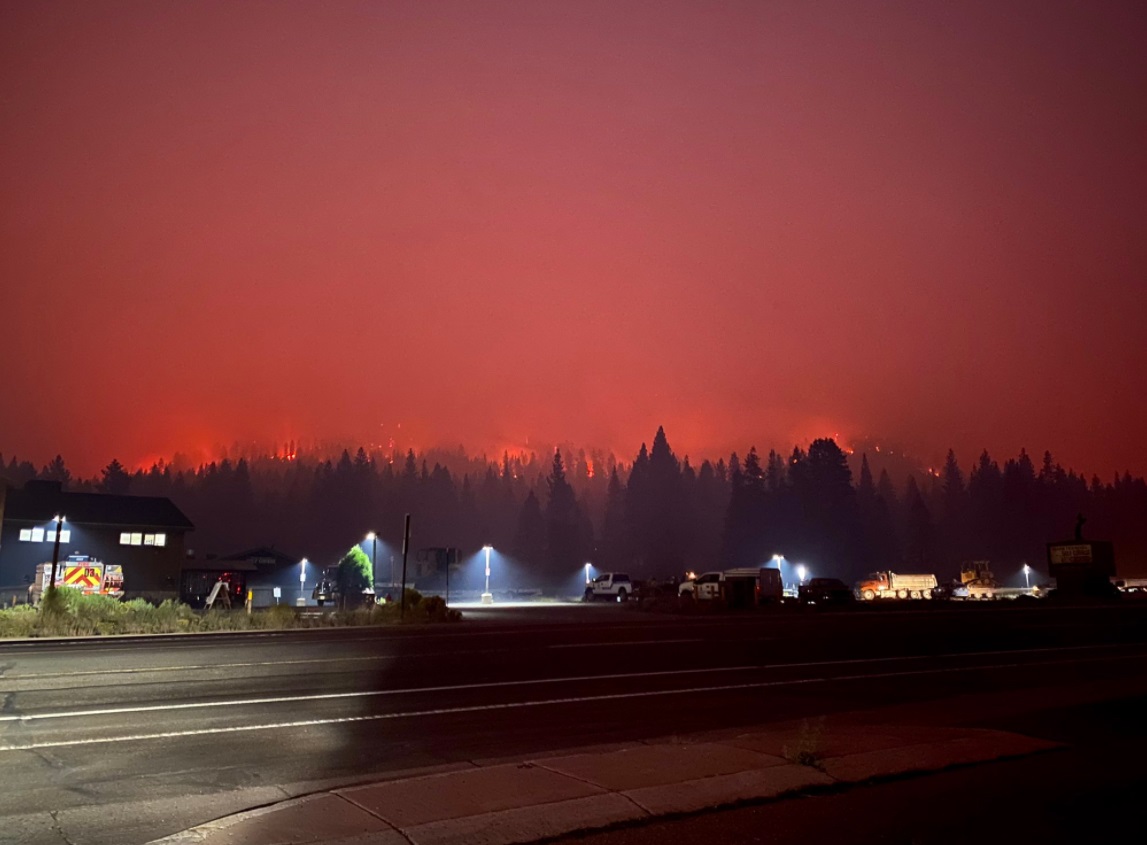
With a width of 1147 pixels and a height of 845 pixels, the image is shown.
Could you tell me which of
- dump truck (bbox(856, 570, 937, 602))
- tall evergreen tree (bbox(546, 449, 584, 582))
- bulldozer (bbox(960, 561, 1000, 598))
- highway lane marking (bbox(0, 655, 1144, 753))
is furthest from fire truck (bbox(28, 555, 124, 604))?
tall evergreen tree (bbox(546, 449, 584, 582))

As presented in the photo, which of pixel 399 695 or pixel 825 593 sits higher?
pixel 825 593

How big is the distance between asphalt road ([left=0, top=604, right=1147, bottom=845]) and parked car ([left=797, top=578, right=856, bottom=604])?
81.0 ft

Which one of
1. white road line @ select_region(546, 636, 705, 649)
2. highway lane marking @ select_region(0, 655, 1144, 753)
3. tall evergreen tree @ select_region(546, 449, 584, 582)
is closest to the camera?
highway lane marking @ select_region(0, 655, 1144, 753)

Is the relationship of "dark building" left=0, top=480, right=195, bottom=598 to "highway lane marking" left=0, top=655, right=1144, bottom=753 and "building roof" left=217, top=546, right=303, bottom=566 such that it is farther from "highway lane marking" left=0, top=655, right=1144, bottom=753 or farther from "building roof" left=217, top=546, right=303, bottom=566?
"highway lane marking" left=0, top=655, right=1144, bottom=753

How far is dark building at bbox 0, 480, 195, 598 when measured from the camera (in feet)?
204

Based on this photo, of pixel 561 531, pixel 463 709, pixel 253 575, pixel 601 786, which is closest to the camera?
pixel 601 786

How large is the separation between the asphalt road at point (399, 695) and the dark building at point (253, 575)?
44.4 m

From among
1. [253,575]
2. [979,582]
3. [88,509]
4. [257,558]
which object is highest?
[88,509]

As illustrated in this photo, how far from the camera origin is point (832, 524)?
118 metres

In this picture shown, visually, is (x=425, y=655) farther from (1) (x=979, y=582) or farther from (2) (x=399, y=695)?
(1) (x=979, y=582)

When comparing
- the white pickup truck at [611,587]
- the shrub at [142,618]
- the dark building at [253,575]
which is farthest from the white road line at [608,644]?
the dark building at [253,575]

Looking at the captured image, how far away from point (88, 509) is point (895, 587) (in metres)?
59.5

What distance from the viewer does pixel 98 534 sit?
65250 mm

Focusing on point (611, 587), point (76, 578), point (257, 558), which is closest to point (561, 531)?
point (257, 558)
